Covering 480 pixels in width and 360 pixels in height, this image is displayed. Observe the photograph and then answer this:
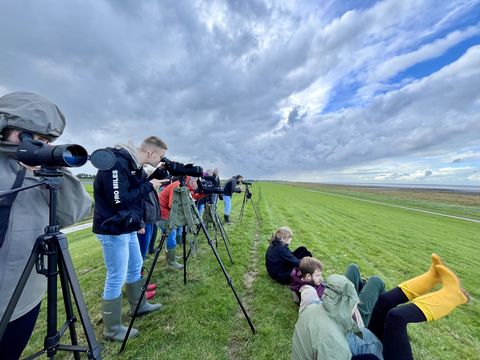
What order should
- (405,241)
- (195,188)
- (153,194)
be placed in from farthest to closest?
(405,241) < (195,188) < (153,194)

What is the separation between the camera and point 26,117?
4.82ft

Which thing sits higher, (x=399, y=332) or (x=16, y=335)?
(x=16, y=335)

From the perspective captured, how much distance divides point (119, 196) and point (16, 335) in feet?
4.62

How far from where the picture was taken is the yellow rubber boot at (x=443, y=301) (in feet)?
7.93

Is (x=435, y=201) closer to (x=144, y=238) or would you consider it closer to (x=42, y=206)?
(x=144, y=238)

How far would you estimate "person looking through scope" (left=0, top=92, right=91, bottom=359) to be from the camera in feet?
4.63

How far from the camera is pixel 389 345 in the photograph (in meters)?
2.39

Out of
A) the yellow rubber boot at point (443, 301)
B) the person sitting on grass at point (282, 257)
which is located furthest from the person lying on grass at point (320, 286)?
the yellow rubber boot at point (443, 301)

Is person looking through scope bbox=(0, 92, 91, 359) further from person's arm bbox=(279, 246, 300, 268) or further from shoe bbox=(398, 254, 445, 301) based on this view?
shoe bbox=(398, 254, 445, 301)

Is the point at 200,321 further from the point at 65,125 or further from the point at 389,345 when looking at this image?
the point at 65,125

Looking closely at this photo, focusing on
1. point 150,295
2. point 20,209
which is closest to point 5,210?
point 20,209

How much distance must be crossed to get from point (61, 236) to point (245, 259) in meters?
5.37

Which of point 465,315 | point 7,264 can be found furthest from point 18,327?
point 465,315

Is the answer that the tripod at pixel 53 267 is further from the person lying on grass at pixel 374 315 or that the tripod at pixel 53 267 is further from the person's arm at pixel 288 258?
the person's arm at pixel 288 258
